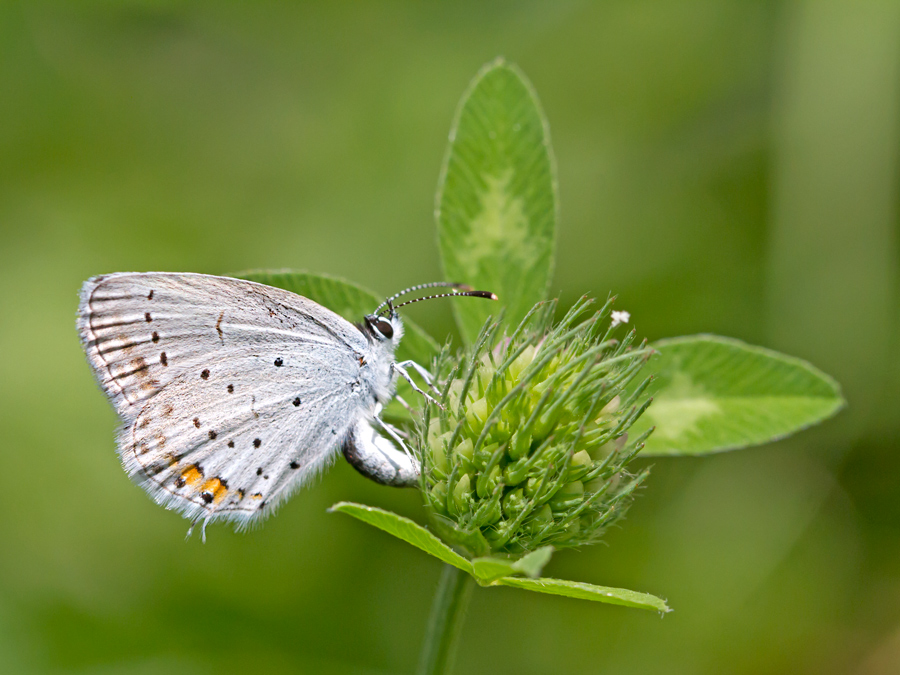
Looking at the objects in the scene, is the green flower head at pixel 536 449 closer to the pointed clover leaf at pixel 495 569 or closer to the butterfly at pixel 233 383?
the pointed clover leaf at pixel 495 569

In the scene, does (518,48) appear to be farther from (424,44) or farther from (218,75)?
(218,75)

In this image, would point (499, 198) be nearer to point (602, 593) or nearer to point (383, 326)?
point (383, 326)

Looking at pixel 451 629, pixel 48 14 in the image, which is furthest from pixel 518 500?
pixel 48 14

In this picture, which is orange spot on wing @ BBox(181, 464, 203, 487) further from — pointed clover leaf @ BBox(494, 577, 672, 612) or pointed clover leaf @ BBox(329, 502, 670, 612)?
pointed clover leaf @ BBox(494, 577, 672, 612)

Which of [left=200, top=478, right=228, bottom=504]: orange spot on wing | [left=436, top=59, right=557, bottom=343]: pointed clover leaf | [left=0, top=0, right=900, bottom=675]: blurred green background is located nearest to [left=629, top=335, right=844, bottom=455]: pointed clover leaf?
[left=436, top=59, right=557, bottom=343]: pointed clover leaf

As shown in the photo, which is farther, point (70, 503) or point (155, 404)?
point (70, 503)

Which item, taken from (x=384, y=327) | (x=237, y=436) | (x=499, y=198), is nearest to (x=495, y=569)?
(x=384, y=327)

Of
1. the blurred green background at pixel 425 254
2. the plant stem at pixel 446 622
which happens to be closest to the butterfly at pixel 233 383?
the plant stem at pixel 446 622
